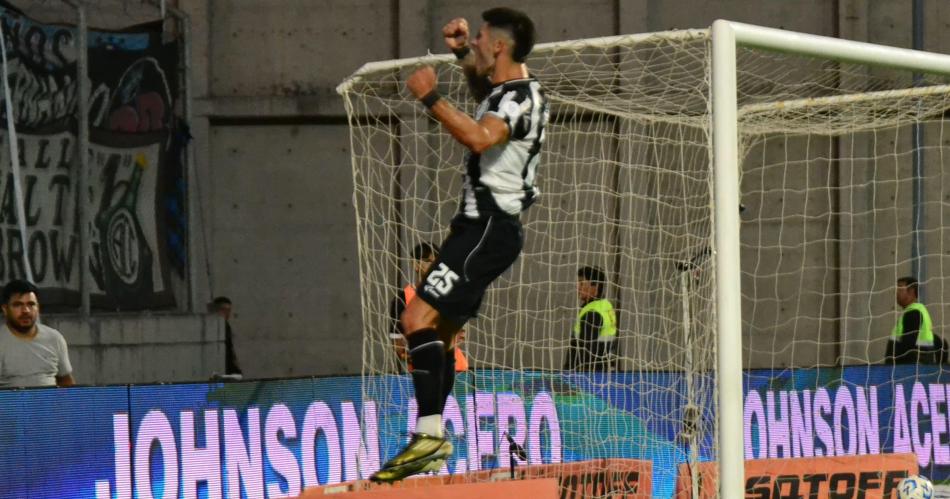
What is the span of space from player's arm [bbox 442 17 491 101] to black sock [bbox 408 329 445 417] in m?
1.06

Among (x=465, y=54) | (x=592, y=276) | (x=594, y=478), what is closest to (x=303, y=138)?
(x=592, y=276)

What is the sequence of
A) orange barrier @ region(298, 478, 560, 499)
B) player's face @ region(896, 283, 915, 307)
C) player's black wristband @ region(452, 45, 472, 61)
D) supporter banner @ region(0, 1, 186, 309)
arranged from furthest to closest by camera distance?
supporter banner @ region(0, 1, 186, 309) < player's face @ region(896, 283, 915, 307) < orange barrier @ region(298, 478, 560, 499) < player's black wristband @ region(452, 45, 472, 61)

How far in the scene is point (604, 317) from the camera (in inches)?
446

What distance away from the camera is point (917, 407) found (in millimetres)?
12094

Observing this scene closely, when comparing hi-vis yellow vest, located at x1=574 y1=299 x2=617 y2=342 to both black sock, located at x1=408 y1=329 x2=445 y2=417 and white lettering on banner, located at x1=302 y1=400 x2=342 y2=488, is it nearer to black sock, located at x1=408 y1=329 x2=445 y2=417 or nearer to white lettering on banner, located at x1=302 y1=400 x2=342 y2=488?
white lettering on banner, located at x1=302 y1=400 x2=342 y2=488

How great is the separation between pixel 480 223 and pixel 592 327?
585 cm

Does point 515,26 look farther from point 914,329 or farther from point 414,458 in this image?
point 914,329

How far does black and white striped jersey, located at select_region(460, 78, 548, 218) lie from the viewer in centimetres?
579

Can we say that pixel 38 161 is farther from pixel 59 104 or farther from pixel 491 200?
Result: pixel 491 200

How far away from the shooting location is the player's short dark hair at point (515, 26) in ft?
19.1

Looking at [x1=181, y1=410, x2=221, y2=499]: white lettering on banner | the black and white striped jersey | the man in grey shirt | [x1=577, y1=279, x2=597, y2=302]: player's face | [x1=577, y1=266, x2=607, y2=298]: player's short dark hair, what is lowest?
[x1=181, y1=410, x2=221, y2=499]: white lettering on banner

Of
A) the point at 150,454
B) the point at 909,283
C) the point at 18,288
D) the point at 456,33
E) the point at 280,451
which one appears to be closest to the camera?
the point at 456,33

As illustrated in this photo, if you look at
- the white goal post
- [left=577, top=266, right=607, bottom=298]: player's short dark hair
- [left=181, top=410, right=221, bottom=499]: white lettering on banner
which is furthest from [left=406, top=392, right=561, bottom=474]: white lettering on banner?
the white goal post

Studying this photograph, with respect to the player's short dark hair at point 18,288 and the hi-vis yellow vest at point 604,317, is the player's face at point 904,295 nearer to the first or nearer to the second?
the hi-vis yellow vest at point 604,317
